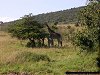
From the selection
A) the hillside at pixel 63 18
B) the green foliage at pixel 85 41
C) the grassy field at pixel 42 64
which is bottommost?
the grassy field at pixel 42 64

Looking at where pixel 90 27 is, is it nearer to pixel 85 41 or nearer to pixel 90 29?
pixel 90 29

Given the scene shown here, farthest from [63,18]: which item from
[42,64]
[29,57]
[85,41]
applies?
[42,64]

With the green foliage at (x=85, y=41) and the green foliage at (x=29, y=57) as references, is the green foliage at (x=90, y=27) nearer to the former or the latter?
the green foliage at (x=85, y=41)

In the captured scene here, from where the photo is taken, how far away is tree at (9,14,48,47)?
29.4m

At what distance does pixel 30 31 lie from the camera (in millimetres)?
30172

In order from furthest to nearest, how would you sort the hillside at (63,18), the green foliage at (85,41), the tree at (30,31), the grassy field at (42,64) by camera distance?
1. the hillside at (63,18)
2. the tree at (30,31)
3. the green foliage at (85,41)
4. the grassy field at (42,64)

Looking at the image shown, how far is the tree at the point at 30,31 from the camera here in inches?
1158

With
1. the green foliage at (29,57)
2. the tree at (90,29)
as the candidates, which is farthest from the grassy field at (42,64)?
the tree at (90,29)

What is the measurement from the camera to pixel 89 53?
718 inches

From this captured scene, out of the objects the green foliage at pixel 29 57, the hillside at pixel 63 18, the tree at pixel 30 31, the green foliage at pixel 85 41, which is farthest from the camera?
the hillside at pixel 63 18

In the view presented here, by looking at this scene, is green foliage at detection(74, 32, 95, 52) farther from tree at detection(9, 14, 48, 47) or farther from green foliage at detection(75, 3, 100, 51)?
tree at detection(9, 14, 48, 47)

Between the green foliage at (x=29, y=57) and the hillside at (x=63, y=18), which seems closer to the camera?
the green foliage at (x=29, y=57)

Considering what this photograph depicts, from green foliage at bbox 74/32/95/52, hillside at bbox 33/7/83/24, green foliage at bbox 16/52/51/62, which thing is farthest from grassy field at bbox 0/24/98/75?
hillside at bbox 33/7/83/24

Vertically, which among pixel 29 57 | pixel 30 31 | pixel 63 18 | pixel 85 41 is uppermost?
pixel 63 18
